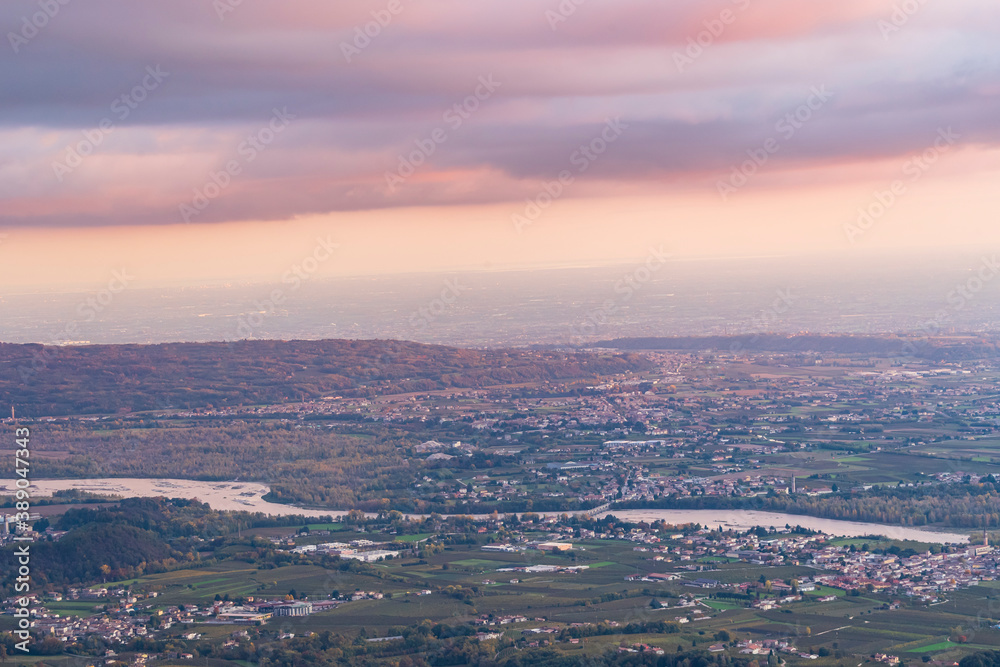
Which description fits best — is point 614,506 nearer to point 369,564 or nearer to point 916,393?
point 369,564

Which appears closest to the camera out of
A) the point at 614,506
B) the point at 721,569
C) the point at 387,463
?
the point at 721,569

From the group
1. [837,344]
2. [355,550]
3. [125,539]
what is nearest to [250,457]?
[125,539]

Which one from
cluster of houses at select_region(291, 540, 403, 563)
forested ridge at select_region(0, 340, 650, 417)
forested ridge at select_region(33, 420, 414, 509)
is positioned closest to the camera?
cluster of houses at select_region(291, 540, 403, 563)

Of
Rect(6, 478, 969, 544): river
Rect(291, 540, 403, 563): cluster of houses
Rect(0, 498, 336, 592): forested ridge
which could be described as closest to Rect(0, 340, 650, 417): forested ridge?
Rect(6, 478, 969, 544): river

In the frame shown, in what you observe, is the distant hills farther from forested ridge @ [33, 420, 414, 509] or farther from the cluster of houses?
the cluster of houses

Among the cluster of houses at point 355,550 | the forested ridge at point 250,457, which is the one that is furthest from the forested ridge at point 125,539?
the forested ridge at point 250,457

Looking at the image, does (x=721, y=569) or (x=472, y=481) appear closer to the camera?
(x=721, y=569)

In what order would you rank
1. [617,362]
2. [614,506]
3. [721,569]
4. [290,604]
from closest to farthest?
[290,604]
[721,569]
[614,506]
[617,362]

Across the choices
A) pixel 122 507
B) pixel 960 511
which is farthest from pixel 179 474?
pixel 960 511
